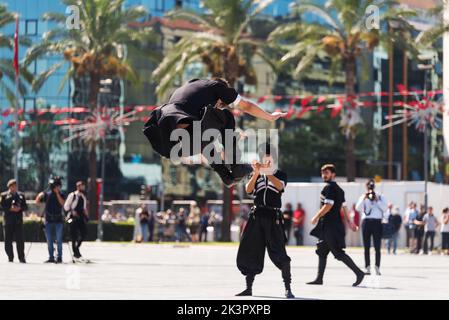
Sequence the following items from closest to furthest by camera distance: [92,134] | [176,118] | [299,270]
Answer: [176,118] → [299,270] → [92,134]

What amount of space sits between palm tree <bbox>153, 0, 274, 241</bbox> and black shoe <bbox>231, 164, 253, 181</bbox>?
3443 centimetres

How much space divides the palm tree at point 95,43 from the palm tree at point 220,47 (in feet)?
7.01

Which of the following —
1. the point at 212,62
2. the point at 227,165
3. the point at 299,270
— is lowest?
the point at 299,270

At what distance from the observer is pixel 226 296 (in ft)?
41.2

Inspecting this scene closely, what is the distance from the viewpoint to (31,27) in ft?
252

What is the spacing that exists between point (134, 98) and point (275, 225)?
65.8 m

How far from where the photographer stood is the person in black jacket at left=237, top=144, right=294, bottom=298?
13164 millimetres

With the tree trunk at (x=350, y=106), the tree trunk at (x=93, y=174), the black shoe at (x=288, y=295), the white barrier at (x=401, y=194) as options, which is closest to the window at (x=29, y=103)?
the tree trunk at (x=93, y=174)

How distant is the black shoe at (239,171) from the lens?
1002 cm

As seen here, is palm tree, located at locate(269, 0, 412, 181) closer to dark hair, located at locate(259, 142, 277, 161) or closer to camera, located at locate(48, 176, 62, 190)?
camera, located at locate(48, 176, 62, 190)

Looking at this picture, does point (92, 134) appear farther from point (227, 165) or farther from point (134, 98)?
point (227, 165)

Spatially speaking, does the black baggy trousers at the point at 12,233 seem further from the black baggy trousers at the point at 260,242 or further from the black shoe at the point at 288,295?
the black shoe at the point at 288,295

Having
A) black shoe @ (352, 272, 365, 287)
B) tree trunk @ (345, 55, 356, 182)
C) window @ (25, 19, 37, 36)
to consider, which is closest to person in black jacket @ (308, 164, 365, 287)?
black shoe @ (352, 272, 365, 287)
